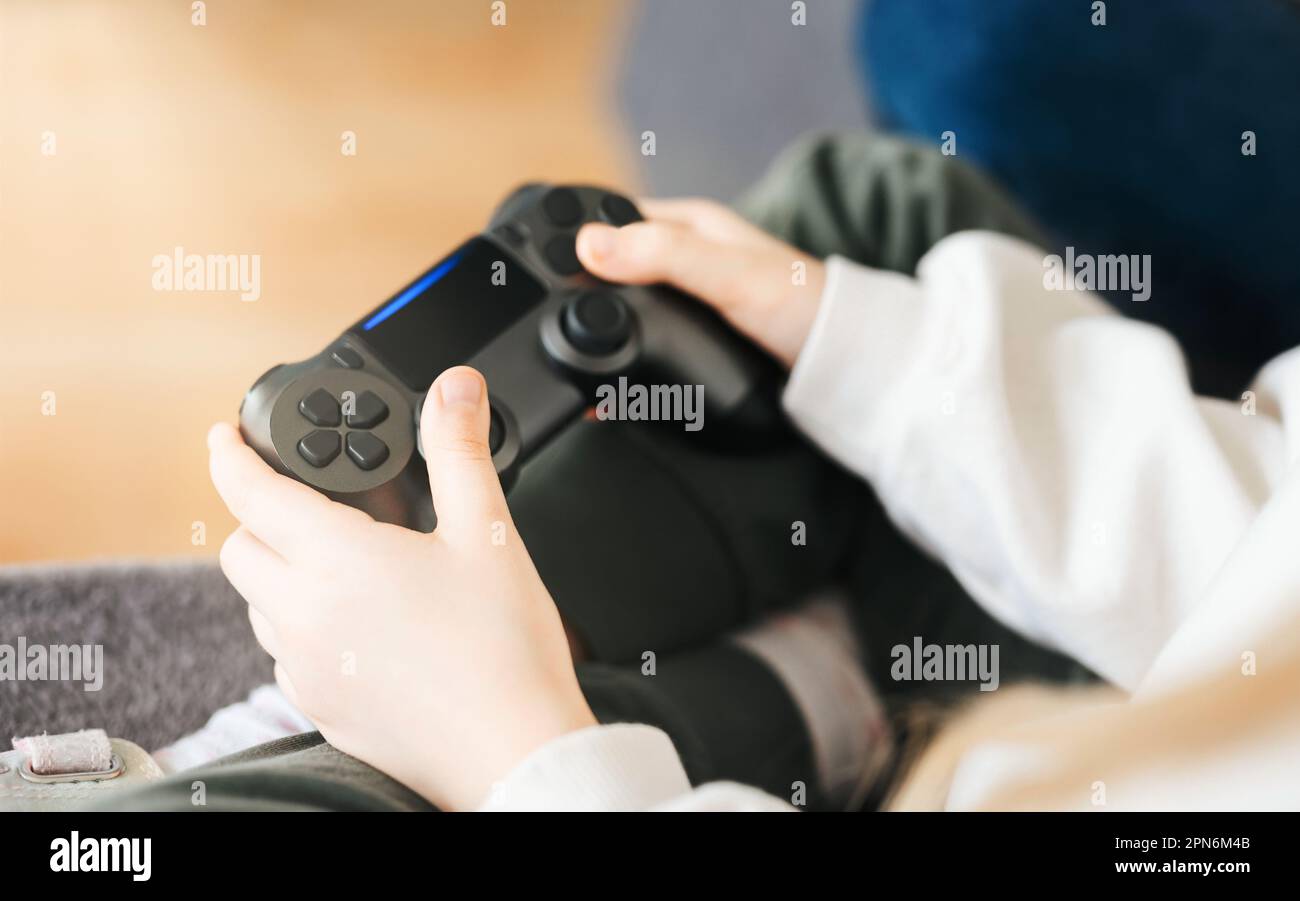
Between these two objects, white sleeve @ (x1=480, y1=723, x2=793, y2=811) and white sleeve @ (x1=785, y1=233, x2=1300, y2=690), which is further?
white sleeve @ (x1=785, y1=233, x2=1300, y2=690)

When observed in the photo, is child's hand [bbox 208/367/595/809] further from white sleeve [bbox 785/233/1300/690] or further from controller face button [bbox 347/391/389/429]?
white sleeve [bbox 785/233/1300/690]

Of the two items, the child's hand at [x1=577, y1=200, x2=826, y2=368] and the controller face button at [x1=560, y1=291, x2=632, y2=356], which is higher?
the child's hand at [x1=577, y1=200, x2=826, y2=368]

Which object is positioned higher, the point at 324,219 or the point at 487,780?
the point at 324,219

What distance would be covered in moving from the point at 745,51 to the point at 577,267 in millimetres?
462

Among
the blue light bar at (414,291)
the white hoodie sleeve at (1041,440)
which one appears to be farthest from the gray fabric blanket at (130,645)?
the white hoodie sleeve at (1041,440)

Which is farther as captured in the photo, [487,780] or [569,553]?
[569,553]

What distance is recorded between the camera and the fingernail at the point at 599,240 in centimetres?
39

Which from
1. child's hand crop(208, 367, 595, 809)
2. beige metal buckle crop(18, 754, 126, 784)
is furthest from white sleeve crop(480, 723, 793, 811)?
beige metal buckle crop(18, 754, 126, 784)

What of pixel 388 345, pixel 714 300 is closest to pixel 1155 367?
pixel 714 300

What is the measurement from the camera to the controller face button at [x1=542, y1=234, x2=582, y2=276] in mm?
385

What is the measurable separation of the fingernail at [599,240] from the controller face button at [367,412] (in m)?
0.10
